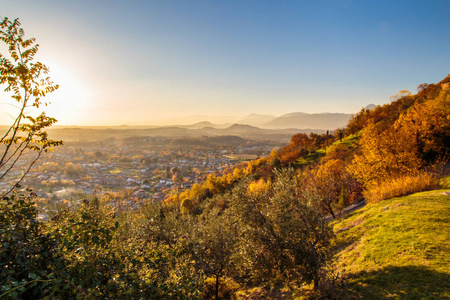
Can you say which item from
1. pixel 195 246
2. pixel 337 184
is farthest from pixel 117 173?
pixel 195 246

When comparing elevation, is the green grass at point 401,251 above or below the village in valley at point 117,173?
above

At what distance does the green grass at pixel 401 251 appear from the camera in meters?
7.90

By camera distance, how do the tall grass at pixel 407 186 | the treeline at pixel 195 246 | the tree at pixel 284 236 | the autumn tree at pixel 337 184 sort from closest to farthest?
1. the treeline at pixel 195 246
2. the tree at pixel 284 236
3. the tall grass at pixel 407 186
4. the autumn tree at pixel 337 184

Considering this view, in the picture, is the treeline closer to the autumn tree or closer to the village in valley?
the autumn tree

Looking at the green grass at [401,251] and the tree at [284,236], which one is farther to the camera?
the tree at [284,236]

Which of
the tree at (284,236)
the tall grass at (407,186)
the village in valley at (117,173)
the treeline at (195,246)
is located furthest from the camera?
the village in valley at (117,173)

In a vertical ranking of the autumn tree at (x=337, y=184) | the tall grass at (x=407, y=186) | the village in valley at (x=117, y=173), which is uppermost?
the tall grass at (x=407, y=186)

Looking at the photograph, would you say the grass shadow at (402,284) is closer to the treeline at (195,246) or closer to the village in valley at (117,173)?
the treeline at (195,246)

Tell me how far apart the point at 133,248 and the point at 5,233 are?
3.37m

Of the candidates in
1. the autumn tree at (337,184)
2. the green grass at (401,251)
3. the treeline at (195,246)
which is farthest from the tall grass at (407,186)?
the autumn tree at (337,184)

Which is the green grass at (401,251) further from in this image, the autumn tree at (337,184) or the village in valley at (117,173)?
the village in valley at (117,173)

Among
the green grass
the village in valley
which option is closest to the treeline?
the green grass

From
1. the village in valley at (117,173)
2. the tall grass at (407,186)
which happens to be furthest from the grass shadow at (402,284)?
the village in valley at (117,173)

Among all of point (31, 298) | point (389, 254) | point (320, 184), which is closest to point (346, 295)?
point (389, 254)
